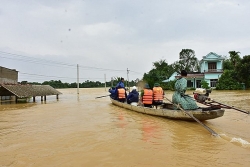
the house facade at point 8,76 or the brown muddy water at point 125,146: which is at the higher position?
the house facade at point 8,76

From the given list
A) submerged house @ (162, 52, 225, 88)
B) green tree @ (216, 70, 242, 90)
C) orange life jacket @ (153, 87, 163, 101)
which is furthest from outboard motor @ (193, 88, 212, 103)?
submerged house @ (162, 52, 225, 88)

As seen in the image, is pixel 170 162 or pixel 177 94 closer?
pixel 170 162

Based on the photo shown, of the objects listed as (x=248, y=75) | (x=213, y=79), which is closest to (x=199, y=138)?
(x=248, y=75)

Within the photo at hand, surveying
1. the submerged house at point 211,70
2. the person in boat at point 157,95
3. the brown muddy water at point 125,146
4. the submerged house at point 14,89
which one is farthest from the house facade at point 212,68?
the brown muddy water at point 125,146

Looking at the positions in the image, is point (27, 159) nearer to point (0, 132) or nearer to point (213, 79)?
point (0, 132)

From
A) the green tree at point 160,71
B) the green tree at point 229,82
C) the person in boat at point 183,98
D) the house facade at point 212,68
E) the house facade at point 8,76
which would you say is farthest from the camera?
the green tree at point 160,71

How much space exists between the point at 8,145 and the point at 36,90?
49.4 feet

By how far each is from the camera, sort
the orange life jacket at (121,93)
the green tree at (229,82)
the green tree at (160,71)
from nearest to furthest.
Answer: the orange life jacket at (121,93) → the green tree at (229,82) → the green tree at (160,71)

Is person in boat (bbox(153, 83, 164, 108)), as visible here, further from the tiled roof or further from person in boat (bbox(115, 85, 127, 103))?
the tiled roof

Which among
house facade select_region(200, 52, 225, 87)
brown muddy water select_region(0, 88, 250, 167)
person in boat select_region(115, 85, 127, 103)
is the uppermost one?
house facade select_region(200, 52, 225, 87)

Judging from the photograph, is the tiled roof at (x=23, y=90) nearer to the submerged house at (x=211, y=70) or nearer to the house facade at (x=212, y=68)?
the submerged house at (x=211, y=70)

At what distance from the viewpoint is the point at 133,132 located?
6.46 m

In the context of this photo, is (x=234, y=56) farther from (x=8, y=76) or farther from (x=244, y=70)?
(x=8, y=76)

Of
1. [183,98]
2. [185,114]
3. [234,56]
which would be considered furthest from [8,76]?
[234,56]
